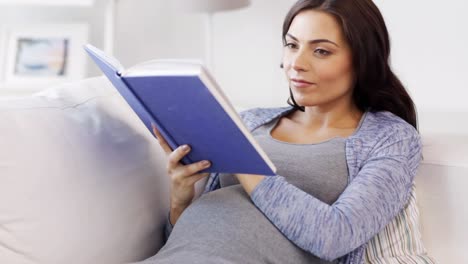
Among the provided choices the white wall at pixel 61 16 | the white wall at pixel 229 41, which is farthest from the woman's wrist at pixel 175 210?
the white wall at pixel 61 16

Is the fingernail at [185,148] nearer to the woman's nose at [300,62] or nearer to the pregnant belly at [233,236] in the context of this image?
the pregnant belly at [233,236]

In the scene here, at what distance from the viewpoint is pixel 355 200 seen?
1014mm

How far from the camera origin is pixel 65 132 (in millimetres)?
1061

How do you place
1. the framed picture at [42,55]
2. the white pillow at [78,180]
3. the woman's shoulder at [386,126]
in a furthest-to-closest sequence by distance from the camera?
the framed picture at [42,55], the woman's shoulder at [386,126], the white pillow at [78,180]

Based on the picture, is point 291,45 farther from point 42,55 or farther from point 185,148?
point 42,55

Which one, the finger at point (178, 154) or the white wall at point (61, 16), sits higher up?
the finger at point (178, 154)

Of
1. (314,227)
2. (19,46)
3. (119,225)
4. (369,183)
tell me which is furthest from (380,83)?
(19,46)

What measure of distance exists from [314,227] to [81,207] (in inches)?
15.4

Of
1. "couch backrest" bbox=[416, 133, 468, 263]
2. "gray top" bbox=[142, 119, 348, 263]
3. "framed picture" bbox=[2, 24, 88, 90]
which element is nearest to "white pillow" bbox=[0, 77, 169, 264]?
"gray top" bbox=[142, 119, 348, 263]

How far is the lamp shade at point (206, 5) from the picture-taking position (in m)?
2.52

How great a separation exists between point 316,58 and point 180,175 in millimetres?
358

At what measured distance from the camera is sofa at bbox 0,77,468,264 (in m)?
0.95

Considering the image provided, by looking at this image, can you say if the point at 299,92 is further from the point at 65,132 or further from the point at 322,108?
the point at 65,132

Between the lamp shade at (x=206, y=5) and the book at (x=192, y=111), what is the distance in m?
1.54
